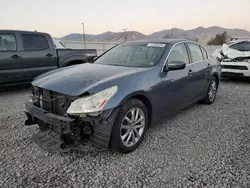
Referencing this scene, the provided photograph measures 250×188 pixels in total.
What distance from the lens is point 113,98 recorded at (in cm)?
268

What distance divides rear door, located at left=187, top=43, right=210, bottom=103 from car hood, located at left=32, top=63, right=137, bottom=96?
1503mm

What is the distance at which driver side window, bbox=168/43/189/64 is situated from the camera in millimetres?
3798

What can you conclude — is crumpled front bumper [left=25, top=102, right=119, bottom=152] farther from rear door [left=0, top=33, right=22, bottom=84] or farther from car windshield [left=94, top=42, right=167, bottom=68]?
rear door [left=0, top=33, right=22, bottom=84]

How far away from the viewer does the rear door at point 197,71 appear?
14.2ft

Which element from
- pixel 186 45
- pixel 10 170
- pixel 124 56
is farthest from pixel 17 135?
pixel 186 45

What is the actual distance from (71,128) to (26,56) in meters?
4.33

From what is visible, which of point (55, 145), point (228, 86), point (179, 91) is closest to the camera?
point (55, 145)

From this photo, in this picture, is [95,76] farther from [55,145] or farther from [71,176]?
[71,176]

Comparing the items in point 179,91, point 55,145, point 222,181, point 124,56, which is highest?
point 124,56

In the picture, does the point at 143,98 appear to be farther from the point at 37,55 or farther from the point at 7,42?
the point at 7,42

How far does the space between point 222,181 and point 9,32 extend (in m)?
6.00

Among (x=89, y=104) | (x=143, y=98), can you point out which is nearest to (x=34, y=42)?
(x=143, y=98)

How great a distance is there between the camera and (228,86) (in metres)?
7.79

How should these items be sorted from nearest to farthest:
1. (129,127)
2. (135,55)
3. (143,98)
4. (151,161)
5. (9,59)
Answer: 1. (151,161)
2. (129,127)
3. (143,98)
4. (135,55)
5. (9,59)
